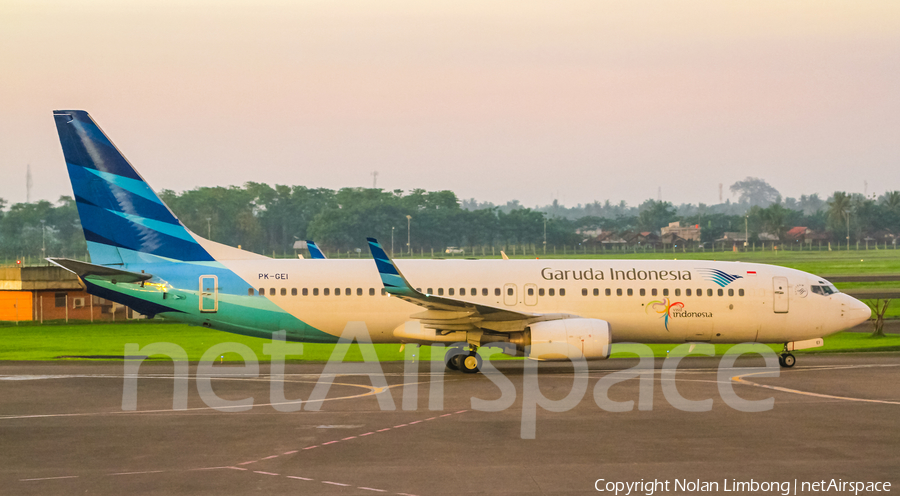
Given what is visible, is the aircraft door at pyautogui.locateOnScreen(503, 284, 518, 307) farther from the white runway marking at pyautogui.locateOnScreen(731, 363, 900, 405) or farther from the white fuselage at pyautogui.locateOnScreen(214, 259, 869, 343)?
the white runway marking at pyautogui.locateOnScreen(731, 363, 900, 405)

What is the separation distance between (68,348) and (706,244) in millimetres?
124386

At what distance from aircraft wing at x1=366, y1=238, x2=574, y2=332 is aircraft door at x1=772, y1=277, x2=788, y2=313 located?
6573 mm

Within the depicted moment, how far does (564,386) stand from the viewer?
2202 centimetres

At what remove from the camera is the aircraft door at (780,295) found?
2578 centimetres

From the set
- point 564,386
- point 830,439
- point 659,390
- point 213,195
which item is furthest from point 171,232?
point 213,195

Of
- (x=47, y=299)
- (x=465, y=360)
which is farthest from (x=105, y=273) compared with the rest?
(x=47, y=299)

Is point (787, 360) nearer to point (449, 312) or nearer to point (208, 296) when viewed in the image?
point (449, 312)

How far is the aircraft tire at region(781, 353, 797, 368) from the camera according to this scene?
25.5 m

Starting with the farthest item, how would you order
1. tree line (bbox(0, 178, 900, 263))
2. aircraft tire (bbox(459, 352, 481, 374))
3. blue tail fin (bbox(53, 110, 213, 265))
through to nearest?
tree line (bbox(0, 178, 900, 263))
blue tail fin (bbox(53, 110, 213, 265))
aircraft tire (bbox(459, 352, 481, 374))

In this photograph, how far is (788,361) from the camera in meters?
25.6

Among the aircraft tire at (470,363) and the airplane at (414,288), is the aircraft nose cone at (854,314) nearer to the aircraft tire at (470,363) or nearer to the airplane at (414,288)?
the airplane at (414,288)

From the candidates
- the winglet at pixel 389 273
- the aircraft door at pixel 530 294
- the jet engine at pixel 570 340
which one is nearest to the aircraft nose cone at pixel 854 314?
the jet engine at pixel 570 340

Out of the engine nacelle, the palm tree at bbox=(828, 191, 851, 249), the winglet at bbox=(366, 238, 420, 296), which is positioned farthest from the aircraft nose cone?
the palm tree at bbox=(828, 191, 851, 249)

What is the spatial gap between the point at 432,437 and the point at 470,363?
8.79 m
